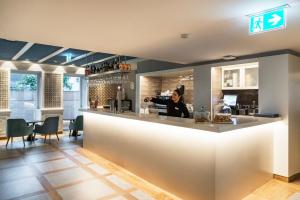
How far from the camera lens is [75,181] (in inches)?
148

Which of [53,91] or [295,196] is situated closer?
[295,196]

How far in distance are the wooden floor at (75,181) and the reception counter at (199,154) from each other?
0.20 meters

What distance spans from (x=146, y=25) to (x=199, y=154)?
180cm

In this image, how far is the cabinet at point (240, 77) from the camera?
200 inches

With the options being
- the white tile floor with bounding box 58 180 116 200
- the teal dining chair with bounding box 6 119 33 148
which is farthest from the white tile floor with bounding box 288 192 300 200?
the teal dining chair with bounding box 6 119 33 148

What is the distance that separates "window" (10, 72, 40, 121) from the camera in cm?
801

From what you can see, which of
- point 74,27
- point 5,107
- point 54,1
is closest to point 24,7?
point 54,1

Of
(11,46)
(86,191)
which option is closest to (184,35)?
(86,191)

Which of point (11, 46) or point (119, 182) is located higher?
point (11, 46)

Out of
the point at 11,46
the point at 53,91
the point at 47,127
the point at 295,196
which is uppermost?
the point at 11,46

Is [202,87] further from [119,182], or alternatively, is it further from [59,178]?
[59,178]

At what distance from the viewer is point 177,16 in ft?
7.88

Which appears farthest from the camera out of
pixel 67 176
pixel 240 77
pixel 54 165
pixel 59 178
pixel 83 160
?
pixel 240 77

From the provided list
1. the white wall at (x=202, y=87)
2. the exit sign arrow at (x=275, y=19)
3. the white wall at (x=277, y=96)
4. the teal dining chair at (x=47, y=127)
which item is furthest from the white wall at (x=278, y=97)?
the teal dining chair at (x=47, y=127)
